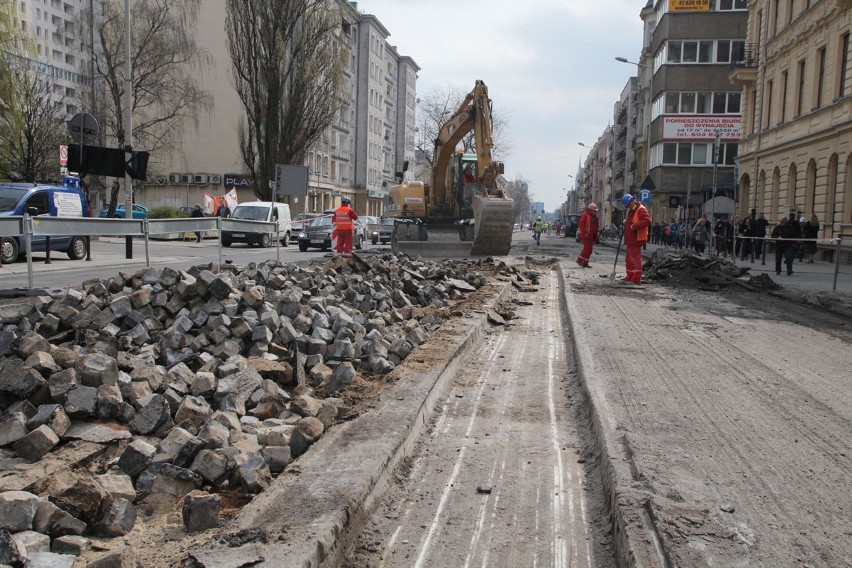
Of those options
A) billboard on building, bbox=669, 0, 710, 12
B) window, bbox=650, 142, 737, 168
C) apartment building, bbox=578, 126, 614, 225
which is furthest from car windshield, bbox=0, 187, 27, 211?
apartment building, bbox=578, 126, 614, 225

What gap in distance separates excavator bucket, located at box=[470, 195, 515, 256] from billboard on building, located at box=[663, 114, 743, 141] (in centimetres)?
3588

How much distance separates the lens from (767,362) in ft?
23.7

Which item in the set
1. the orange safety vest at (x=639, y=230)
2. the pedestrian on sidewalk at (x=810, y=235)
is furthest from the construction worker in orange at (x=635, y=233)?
the pedestrian on sidewalk at (x=810, y=235)

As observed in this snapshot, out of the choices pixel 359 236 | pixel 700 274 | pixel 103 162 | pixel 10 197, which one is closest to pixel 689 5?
pixel 359 236

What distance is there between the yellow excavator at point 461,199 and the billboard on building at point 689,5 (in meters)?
35.1

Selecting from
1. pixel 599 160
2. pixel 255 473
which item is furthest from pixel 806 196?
pixel 599 160

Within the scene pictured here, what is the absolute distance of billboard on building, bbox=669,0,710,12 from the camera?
50438 mm

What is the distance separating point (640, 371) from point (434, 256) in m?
15.2

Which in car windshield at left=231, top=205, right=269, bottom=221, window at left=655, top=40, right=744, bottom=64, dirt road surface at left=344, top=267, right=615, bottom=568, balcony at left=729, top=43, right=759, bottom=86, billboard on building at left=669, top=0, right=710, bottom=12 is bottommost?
dirt road surface at left=344, top=267, right=615, bottom=568

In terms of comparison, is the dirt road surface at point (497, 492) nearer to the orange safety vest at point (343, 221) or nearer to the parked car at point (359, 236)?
the orange safety vest at point (343, 221)

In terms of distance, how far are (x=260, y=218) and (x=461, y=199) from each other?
419 inches

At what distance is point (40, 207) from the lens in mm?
17953

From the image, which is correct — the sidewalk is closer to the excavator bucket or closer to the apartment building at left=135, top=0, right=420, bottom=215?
the excavator bucket

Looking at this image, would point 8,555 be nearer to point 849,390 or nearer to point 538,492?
point 538,492
